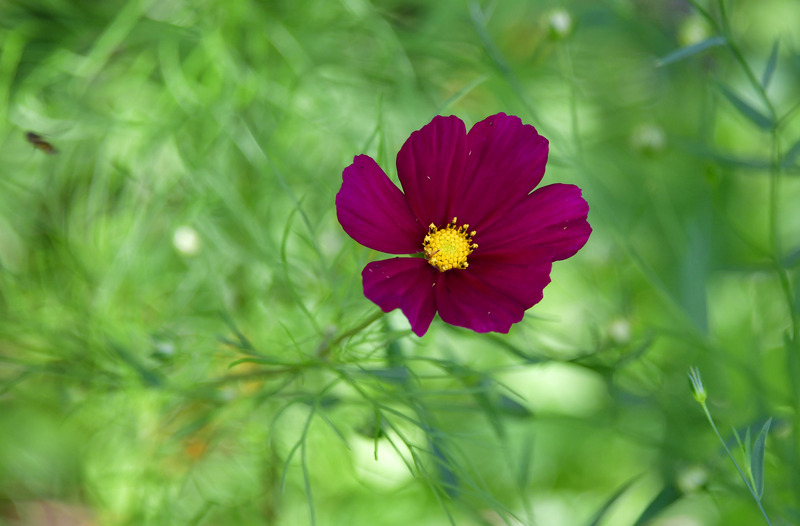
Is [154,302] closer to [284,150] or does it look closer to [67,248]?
[67,248]

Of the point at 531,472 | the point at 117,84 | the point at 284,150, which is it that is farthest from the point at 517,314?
the point at 117,84

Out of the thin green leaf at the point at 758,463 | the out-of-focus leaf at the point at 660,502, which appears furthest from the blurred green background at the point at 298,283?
the thin green leaf at the point at 758,463

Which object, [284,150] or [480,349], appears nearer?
[284,150]

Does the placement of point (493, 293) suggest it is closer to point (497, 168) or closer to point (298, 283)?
point (497, 168)

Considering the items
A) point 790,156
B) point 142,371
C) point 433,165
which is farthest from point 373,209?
point 790,156

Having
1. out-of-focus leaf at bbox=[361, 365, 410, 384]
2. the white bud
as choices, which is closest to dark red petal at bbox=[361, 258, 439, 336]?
out-of-focus leaf at bbox=[361, 365, 410, 384]

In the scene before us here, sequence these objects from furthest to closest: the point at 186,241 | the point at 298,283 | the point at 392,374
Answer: the point at 298,283 → the point at 186,241 → the point at 392,374
